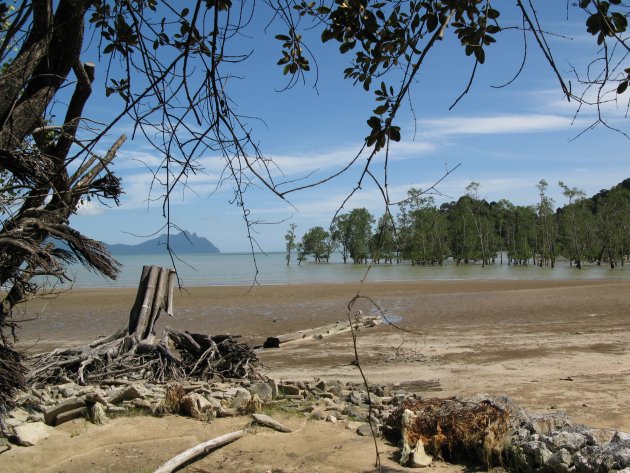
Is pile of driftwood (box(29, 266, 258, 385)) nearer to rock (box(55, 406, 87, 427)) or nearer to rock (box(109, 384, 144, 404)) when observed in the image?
rock (box(109, 384, 144, 404))

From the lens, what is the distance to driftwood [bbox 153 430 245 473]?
5891mm

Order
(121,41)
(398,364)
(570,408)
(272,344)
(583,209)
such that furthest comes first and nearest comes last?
(583,209) → (272,344) → (398,364) → (570,408) → (121,41)

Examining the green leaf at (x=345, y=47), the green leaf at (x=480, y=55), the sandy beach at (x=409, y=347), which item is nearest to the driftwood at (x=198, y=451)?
the sandy beach at (x=409, y=347)

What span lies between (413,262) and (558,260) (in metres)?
25.7

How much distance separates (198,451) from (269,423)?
1.18m

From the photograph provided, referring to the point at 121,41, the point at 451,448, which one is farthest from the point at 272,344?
the point at 121,41

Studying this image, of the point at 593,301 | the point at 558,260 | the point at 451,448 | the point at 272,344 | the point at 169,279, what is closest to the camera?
the point at 451,448

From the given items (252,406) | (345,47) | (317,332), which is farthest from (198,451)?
(317,332)

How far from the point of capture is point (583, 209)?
70875mm

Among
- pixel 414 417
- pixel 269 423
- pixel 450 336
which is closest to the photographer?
pixel 414 417

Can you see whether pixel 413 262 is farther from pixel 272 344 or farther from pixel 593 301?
pixel 272 344

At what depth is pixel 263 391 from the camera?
8.40 meters

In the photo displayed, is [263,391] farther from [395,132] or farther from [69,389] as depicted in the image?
[395,132]

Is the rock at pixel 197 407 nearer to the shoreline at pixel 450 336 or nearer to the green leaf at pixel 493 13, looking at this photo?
the shoreline at pixel 450 336
